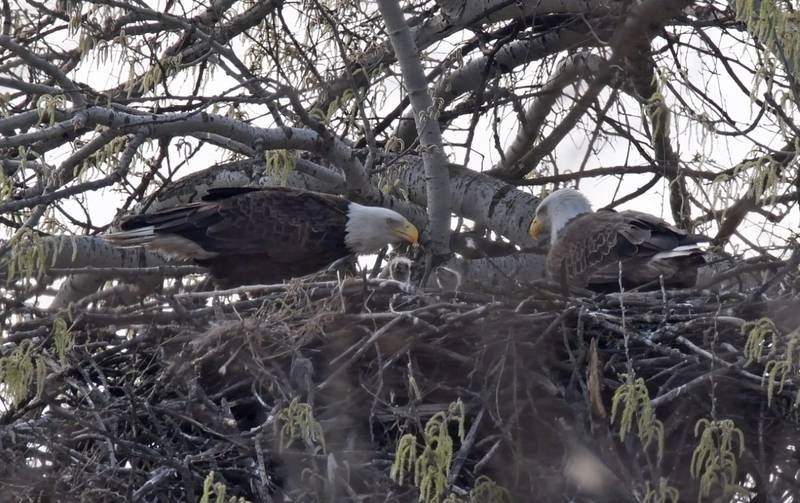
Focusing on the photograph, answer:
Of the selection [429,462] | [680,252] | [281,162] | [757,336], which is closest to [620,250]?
[680,252]

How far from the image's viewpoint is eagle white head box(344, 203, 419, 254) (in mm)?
6793

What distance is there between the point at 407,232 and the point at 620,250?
1.29 metres

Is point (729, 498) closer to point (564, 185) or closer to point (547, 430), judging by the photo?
point (547, 430)

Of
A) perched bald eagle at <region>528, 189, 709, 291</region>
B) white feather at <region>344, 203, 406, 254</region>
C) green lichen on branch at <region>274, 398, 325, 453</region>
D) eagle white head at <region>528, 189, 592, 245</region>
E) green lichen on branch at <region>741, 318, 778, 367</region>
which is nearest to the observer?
green lichen on branch at <region>741, 318, 778, 367</region>

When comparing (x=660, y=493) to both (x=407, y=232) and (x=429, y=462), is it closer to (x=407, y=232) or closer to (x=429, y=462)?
(x=429, y=462)

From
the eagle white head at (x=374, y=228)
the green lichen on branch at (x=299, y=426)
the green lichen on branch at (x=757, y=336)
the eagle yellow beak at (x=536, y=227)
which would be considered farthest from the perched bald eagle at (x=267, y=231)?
the green lichen on branch at (x=757, y=336)

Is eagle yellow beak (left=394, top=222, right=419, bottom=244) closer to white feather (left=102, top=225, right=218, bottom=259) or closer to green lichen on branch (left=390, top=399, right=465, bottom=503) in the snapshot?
white feather (left=102, top=225, right=218, bottom=259)

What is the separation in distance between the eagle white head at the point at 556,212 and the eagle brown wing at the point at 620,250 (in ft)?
1.53

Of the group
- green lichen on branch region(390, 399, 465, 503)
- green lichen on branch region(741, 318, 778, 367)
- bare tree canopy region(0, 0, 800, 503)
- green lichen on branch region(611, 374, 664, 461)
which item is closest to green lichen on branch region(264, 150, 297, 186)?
bare tree canopy region(0, 0, 800, 503)

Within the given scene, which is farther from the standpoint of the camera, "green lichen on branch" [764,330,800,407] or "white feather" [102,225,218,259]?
"white feather" [102,225,218,259]

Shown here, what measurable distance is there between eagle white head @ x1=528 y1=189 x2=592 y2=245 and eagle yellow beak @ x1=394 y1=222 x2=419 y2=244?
0.65m

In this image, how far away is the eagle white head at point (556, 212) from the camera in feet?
22.6

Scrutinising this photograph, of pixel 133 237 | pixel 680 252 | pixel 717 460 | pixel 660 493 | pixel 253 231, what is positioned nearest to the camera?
pixel 660 493

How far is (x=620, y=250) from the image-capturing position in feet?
20.0
